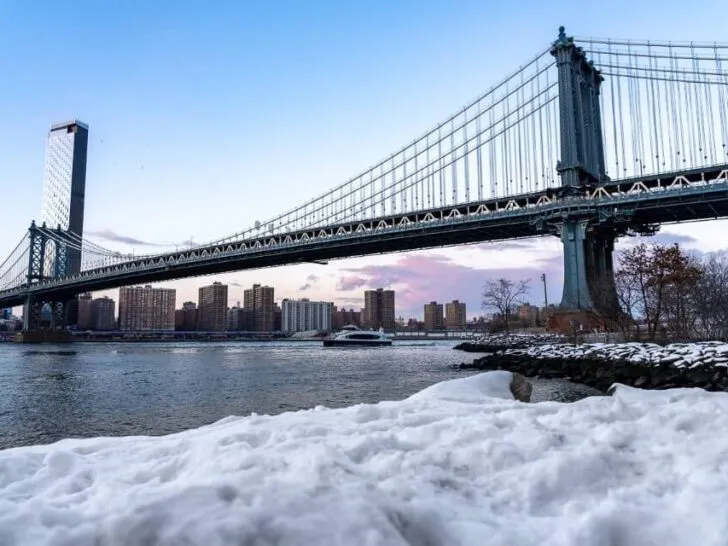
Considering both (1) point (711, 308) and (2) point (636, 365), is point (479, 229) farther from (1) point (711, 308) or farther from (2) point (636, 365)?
(2) point (636, 365)

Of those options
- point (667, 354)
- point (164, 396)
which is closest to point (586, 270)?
point (667, 354)

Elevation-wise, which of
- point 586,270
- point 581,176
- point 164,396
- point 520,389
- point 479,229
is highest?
point 581,176

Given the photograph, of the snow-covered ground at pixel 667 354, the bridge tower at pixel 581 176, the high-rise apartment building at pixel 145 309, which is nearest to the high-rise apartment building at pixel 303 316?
the high-rise apartment building at pixel 145 309

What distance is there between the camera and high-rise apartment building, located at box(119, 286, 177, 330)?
355ft

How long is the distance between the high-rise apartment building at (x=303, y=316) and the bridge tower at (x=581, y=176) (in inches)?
3309

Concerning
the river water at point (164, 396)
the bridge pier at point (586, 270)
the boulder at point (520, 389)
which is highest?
the bridge pier at point (586, 270)

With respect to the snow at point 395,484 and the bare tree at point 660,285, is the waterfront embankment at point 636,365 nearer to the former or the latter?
the bare tree at point 660,285

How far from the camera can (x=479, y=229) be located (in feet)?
117

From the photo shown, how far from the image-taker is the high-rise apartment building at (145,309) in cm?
10825

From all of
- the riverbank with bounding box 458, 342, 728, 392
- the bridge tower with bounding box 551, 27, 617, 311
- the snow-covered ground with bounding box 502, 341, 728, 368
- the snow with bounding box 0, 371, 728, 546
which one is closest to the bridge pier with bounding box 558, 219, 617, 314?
the bridge tower with bounding box 551, 27, 617, 311

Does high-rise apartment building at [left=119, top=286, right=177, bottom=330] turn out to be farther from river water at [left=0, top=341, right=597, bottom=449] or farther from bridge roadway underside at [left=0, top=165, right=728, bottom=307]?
river water at [left=0, top=341, right=597, bottom=449]

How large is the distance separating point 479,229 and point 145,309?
90.7m

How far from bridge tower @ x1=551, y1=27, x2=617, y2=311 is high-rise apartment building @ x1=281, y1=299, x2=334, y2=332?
8406cm

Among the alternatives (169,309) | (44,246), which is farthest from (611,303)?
(169,309)
